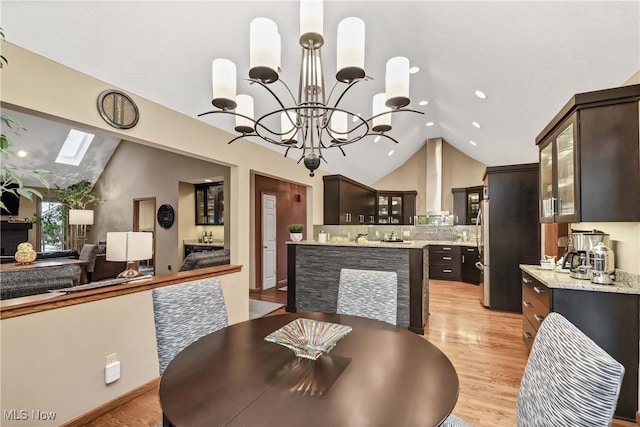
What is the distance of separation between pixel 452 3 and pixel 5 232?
947 cm

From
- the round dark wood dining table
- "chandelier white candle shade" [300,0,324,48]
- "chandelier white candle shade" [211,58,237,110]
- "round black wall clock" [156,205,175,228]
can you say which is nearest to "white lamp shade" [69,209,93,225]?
"round black wall clock" [156,205,175,228]

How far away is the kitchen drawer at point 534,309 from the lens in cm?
255

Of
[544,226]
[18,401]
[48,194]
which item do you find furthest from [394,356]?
[48,194]

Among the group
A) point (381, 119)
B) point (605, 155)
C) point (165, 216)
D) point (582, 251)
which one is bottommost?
point (582, 251)

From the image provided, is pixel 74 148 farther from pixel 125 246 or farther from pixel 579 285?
pixel 579 285

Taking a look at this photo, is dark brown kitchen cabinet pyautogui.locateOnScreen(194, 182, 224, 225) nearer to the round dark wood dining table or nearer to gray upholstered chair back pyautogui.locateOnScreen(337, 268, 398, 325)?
gray upholstered chair back pyautogui.locateOnScreen(337, 268, 398, 325)

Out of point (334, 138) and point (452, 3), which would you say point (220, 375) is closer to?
point (334, 138)

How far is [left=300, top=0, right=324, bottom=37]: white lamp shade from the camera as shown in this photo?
58.2 inches

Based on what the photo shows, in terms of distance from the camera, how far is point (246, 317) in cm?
376

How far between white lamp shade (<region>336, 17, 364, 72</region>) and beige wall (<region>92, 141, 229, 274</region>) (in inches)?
181

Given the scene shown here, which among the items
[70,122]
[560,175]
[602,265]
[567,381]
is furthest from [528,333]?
[70,122]

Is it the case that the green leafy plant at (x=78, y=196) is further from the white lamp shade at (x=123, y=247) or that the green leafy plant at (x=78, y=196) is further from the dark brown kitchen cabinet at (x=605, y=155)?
the dark brown kitchen cabinet at (x=605, y=155)

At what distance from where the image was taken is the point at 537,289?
2.71 metres

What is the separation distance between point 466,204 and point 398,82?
23.7 ft
